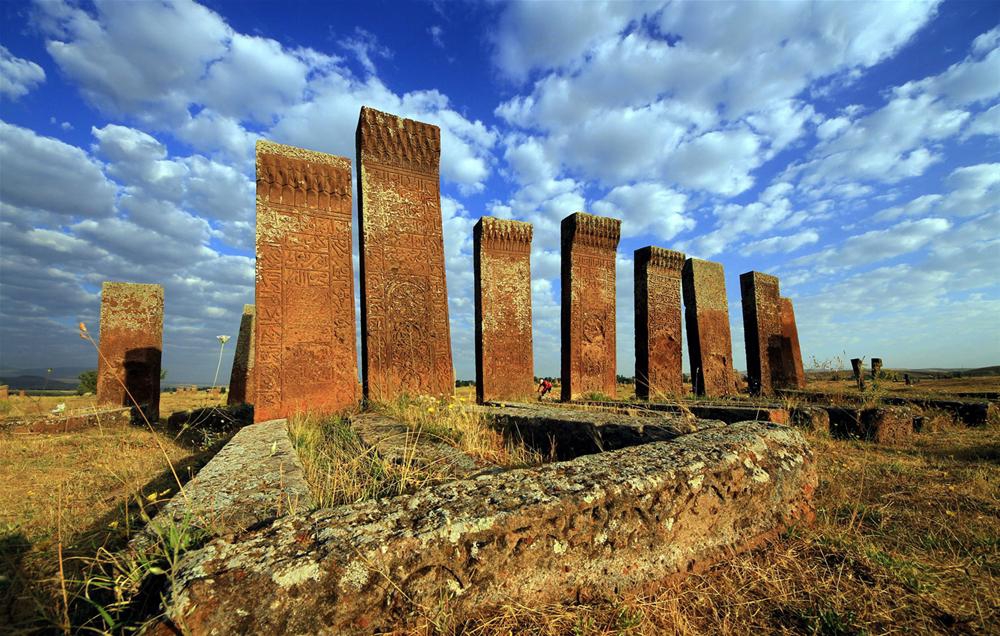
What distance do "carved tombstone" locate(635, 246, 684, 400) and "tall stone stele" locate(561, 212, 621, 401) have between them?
2.15ft

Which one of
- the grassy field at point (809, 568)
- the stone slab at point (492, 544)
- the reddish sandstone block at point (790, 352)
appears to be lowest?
the grassy field at point (809, 568)

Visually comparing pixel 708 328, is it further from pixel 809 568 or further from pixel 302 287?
pixel 809 568

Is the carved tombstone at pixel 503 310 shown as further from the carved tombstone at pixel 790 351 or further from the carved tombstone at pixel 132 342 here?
the carved tombstone at pixel 790 351

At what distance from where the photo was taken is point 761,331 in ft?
35.7

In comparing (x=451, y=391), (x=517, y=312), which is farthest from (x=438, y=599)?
(x=517, y=312)

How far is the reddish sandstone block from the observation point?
1127cm

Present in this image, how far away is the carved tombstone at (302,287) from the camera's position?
5078 mm

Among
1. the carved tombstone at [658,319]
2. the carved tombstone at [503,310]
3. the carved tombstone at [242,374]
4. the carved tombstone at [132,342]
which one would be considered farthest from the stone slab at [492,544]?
the carved tombstone at [242,374]

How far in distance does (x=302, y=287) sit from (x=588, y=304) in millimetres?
5747

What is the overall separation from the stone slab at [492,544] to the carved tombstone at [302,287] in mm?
4195

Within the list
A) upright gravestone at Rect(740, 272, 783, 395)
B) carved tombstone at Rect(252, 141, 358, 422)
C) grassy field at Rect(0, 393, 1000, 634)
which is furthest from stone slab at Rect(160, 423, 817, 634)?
upright gravestone at Rect(740, 272, 783, 395)

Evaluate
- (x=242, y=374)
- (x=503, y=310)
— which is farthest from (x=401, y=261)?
(x=242, y=374)

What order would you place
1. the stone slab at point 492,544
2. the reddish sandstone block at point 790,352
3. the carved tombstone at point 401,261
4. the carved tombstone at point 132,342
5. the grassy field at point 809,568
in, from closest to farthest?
the stone slab at point 492,544 → the grassy field at point 809,568 → the carved tombstone at point 401,261 → the carved tombstone at point 132,342 → the reddish sandstone block at point 790,352

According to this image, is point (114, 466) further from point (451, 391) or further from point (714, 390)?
point (714, 390)
